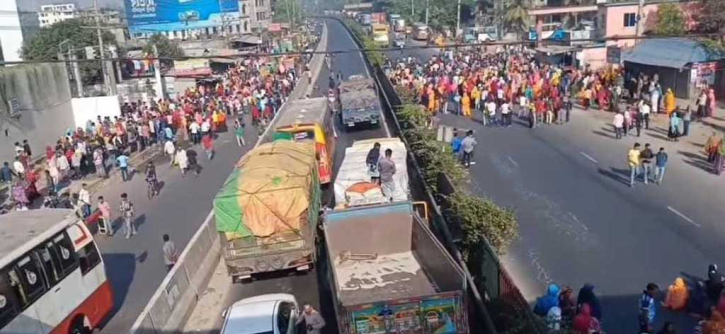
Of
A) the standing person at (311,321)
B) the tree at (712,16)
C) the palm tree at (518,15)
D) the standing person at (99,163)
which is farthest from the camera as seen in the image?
the palm tree at (518,15)

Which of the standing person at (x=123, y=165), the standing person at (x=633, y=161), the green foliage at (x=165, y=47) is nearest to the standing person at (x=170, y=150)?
the standing person at (x=123, y=165)

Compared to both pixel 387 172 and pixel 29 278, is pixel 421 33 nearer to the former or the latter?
pixel 387 172

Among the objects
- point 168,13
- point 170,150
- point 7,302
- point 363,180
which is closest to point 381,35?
point 168,13

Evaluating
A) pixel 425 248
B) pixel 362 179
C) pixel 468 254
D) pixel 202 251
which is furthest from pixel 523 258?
pixel 202 251

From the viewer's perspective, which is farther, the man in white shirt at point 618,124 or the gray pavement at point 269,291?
the man in white shirt at point 618,124

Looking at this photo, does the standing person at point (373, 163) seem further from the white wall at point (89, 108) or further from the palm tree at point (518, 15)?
the palm tree at point (518, 15)

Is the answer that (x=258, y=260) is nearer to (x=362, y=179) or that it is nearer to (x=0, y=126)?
(x=362, y=179)


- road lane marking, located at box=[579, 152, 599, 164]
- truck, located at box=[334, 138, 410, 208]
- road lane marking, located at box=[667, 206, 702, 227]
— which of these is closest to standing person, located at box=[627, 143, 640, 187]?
road lane marking, located at box=[667, 206, 702, 227]

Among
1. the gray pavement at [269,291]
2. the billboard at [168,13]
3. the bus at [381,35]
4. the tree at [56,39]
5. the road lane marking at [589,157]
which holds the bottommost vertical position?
the gray pavement at [269,291]
